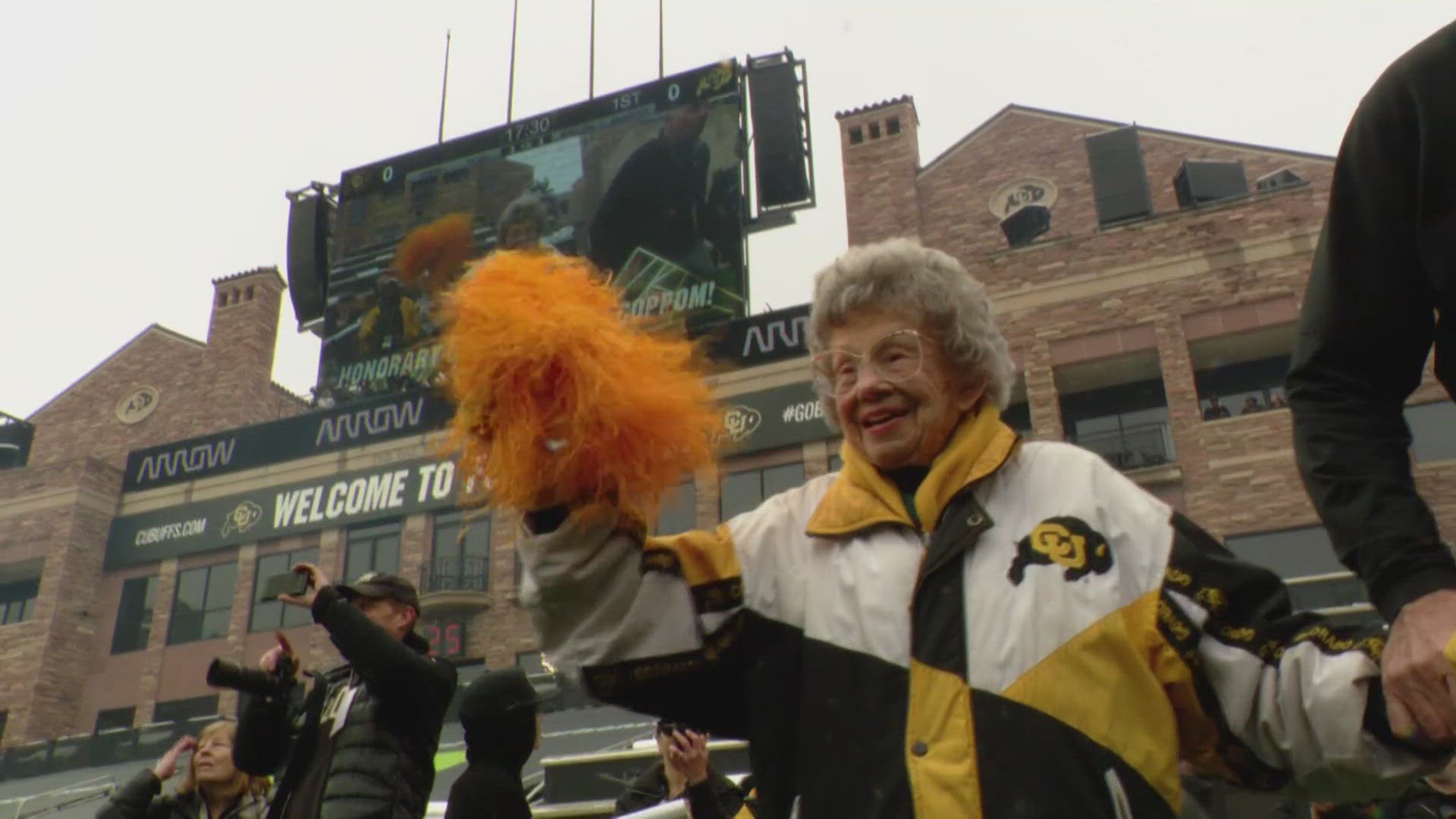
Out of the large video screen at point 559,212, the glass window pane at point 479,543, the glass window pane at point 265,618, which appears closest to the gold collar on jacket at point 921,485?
the large video screen at point 559,212

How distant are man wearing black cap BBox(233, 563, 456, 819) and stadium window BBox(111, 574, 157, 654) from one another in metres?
24.0

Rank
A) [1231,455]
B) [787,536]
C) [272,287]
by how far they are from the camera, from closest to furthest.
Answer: [787,536] → [1231,455] → [272,287]

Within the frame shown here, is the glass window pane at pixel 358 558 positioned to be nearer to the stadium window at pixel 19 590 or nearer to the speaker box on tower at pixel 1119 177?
the stadium window at pixel 19 590

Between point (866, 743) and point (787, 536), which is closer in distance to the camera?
point (866, 743)

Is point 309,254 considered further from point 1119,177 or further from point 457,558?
point 1119,177

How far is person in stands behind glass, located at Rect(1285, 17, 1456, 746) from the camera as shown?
154 cm

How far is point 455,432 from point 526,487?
176 mm

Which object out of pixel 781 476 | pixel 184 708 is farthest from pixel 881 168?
pixel 184 708

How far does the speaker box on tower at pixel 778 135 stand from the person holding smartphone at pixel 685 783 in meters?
15.5

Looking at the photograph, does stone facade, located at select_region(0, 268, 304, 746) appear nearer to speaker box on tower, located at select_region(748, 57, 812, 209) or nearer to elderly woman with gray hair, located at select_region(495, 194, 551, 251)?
elderly woman with gray hair, located at select_region(495, 194, 551, 251)

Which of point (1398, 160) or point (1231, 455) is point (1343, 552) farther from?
point (1231, 455)

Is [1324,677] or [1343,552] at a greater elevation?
[1343,552]

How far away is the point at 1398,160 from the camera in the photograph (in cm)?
165

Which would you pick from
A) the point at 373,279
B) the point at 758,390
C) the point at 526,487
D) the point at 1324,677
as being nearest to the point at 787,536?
the point at 526,487
